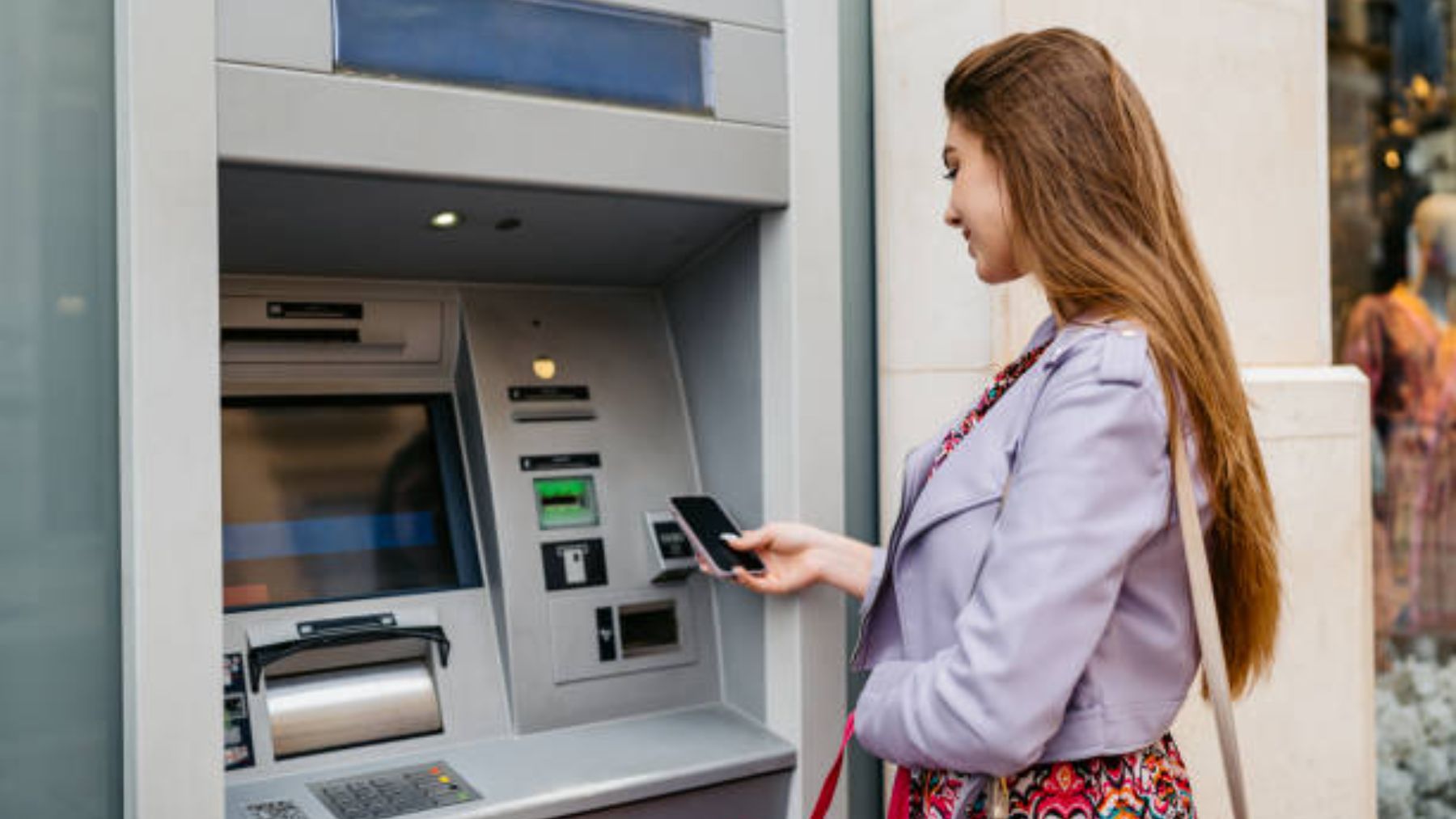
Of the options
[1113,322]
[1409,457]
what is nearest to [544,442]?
[1113,322]

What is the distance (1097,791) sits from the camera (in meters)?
1.33

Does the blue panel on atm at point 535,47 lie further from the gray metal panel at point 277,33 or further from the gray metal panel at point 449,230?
the gray metal panel at point 449,230

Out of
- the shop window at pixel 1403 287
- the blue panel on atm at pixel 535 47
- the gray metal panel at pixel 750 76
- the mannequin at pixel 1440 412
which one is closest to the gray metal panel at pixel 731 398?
the gray metal panel at pixel 750 76

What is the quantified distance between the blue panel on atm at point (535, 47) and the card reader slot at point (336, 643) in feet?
3.15

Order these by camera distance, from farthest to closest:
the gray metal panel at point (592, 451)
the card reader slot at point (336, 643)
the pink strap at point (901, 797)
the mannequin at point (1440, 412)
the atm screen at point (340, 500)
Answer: the mannequin at point (1440, 412) < the gray metal panel at point (592, 451) < the atm screen at point (340, 500) < the card reader slot at point (336, 643) < the pink strap at point (901, 797)

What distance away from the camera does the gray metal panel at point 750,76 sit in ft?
6.64

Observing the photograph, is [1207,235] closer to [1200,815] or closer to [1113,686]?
[1200,815]

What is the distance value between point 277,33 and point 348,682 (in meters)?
1.11

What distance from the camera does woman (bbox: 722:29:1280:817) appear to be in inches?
48.1

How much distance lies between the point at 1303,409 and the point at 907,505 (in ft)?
4.73

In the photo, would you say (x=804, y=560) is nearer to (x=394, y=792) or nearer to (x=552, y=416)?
(x=552, y=416)

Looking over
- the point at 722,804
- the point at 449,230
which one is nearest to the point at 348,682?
the point at 722,804

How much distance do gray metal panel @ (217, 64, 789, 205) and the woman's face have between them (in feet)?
2.03

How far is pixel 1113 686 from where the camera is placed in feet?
4.29
